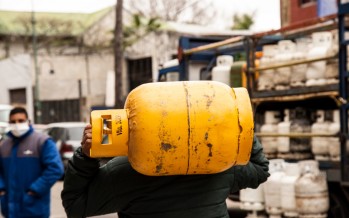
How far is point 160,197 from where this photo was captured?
277cm

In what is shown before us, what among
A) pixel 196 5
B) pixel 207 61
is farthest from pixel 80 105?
pixel 207 61

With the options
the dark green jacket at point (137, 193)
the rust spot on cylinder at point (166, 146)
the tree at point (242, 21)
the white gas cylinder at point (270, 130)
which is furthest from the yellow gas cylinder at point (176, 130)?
the tree at point (242, 21)

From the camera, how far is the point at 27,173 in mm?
5887

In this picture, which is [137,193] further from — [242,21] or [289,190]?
[242,21]

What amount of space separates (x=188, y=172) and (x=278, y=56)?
235 inches

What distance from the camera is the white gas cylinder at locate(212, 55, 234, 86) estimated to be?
9.49 meters

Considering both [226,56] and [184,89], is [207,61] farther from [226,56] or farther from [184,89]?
[184,89]

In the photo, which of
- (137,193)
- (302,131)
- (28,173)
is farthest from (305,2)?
(137,193)

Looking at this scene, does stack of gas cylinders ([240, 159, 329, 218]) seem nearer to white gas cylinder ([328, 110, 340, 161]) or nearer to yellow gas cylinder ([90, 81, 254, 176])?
white gas cylinder ([328, 110, 340, 161])

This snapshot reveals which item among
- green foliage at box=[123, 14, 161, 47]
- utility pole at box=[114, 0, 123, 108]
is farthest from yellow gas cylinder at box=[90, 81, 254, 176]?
green foliage at box=[123, 14, 161, 47]

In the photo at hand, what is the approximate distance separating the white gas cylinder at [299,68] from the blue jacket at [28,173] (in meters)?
3.43

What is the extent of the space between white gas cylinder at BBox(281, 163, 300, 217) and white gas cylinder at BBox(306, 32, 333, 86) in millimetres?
1041

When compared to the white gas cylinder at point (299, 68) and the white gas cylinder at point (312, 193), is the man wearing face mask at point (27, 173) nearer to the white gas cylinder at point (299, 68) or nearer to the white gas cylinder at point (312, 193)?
the white gas cylinder at point (312, 193)

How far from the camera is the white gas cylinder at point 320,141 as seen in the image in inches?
305
